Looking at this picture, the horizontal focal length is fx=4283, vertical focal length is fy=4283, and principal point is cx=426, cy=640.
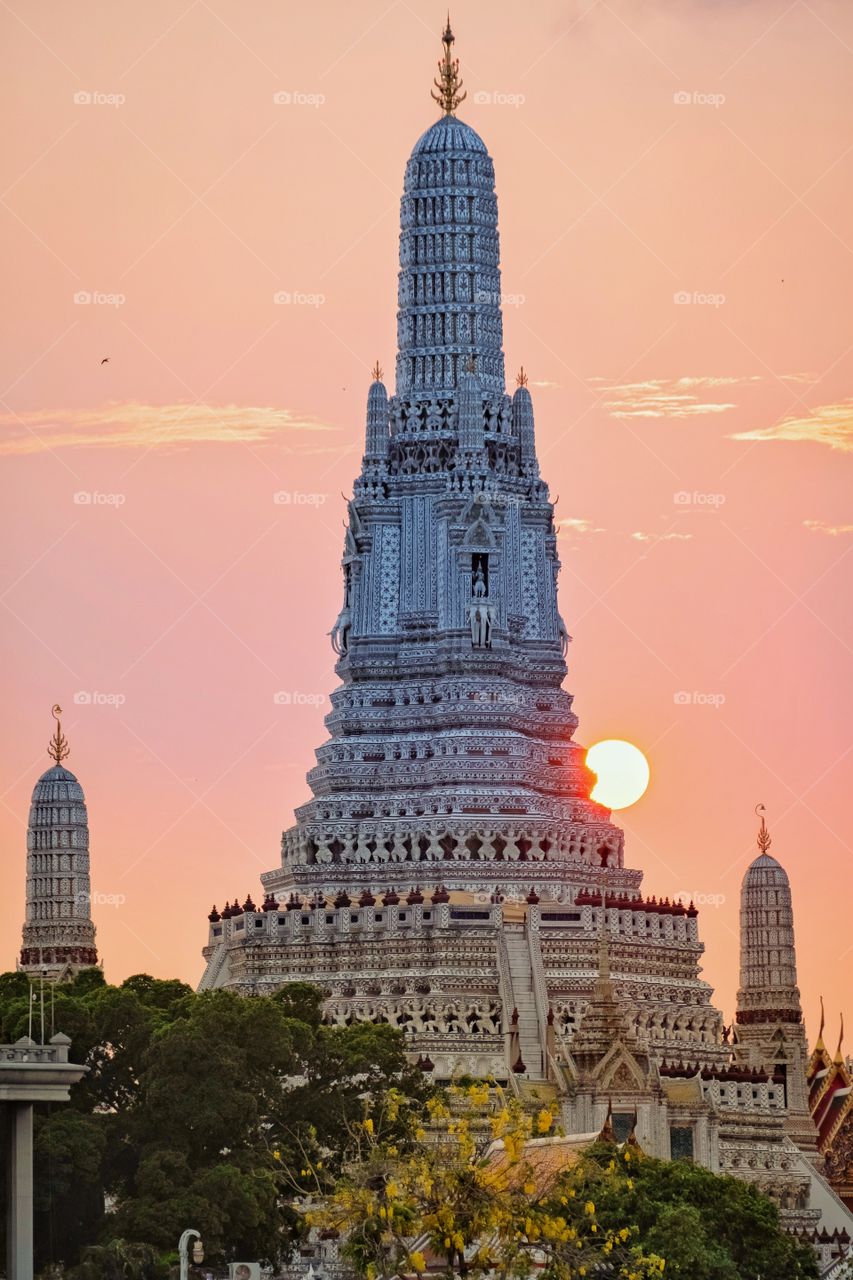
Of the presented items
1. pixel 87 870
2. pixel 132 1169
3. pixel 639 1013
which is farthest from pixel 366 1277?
pixel 87 870

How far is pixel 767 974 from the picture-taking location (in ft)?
568

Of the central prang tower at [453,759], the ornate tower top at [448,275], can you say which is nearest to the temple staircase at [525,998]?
the central prang tower at [453,759]

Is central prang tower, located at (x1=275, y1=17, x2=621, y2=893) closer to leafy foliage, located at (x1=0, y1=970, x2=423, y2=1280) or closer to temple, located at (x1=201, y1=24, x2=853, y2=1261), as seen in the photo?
temple, located at (x1=201, y1=24, x2=853, y2=1261)

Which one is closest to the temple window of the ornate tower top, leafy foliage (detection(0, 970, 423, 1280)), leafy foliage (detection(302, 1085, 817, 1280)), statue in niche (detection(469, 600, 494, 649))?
leafy foliage (detection(0, 970, 423, 1280))

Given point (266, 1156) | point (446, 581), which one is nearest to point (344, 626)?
point (446, 581)

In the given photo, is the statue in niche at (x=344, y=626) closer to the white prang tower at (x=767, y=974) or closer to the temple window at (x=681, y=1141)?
the white prang tower at (x=767, y=974)

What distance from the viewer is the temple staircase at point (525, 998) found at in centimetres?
14362

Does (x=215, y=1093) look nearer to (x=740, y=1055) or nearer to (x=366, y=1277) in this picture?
(x=366, y=1277)

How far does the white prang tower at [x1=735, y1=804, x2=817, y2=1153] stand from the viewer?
170 meters

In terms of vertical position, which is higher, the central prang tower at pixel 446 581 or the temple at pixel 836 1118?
the central prang tower at pixel 446 581

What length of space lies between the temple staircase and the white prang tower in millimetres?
22338

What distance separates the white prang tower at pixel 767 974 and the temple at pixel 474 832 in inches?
5.0

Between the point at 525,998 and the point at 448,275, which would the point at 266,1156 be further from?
the point at 448,275

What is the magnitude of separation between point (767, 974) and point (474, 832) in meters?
22.7
